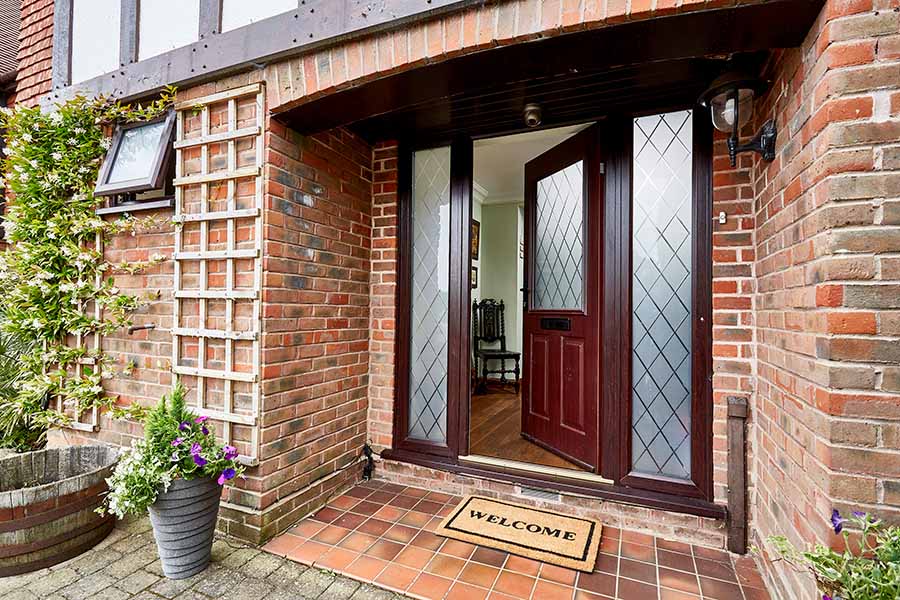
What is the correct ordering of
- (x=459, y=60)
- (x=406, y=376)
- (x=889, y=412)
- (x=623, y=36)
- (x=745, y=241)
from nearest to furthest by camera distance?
(x=889, y=412) < (x=623, y=36) < (x=459, y=60) < (x=745, y=241) < (x=406, y=376)

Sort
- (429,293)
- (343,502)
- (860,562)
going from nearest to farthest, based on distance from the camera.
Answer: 1. (860,562)
2. (343,502)
3. (429,293)

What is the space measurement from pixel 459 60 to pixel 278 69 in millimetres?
988


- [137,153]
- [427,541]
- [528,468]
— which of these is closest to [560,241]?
[528,468]

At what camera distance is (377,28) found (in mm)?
1849

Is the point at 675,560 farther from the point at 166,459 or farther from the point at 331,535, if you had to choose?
the point at 166,459

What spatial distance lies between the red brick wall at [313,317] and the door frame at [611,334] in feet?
0.89

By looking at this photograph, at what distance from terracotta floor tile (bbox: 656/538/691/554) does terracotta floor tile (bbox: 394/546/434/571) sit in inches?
44.9

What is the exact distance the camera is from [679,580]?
6.03ft

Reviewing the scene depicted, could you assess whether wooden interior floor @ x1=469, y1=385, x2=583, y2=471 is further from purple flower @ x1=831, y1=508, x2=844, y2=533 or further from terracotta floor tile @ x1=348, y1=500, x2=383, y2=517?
purple flower @ x1=831, y1=508, x2=844, y2=533

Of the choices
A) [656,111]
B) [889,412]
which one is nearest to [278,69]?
[656,111]

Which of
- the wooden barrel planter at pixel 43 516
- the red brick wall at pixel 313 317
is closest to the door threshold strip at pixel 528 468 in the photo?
the red brick wall at pixel 313 317

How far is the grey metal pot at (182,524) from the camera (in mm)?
1791

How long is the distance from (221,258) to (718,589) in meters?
2.76

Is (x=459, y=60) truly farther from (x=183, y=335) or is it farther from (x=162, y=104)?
(x=183, y=335)
